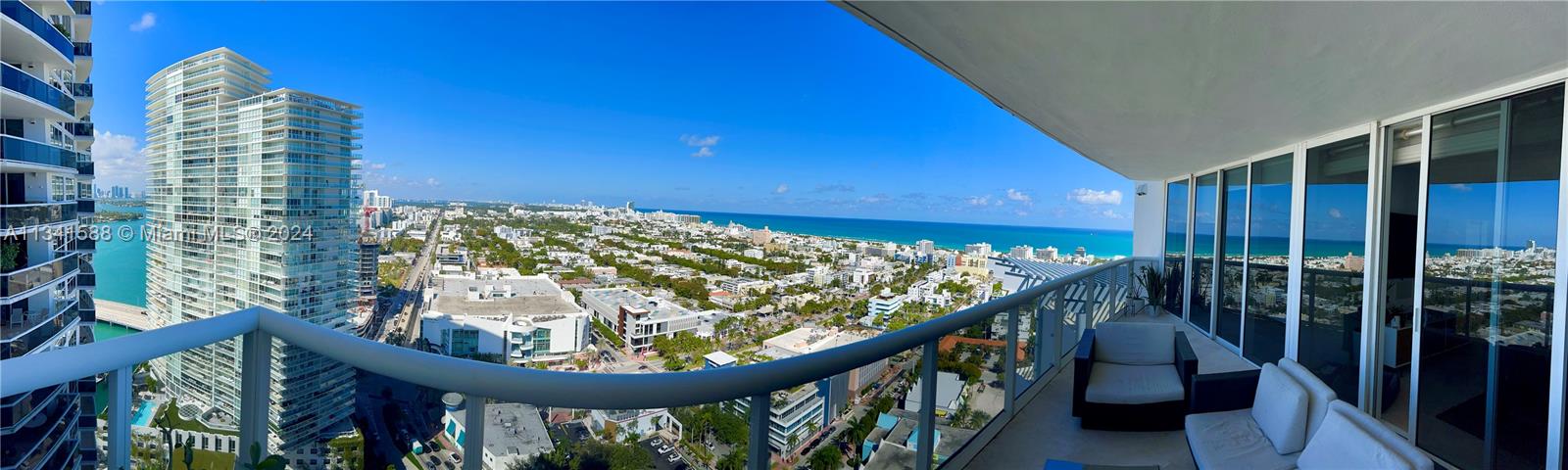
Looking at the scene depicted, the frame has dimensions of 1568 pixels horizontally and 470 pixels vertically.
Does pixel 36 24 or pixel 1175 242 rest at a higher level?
pixel 36 24

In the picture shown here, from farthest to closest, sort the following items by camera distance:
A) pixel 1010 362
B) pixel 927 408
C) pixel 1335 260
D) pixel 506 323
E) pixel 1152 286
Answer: pixel 506 323 < pixel 1152 286 < pixel 1335 260 < pixel 1010 362 < pixel 927 408

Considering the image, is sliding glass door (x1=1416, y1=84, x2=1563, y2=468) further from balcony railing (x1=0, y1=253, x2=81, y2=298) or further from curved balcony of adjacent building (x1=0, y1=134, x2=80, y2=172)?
balcony railing (x1=0, y1=253, x2=81, y2=298)

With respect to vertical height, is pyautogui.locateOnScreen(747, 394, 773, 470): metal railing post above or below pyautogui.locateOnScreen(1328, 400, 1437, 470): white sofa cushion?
above

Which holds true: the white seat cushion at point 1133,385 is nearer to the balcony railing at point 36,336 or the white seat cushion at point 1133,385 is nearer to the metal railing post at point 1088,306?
the metal railing post at point 1088,306

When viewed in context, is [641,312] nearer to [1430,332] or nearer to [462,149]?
[1430,332]

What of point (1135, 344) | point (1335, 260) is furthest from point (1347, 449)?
point (1335, 260)

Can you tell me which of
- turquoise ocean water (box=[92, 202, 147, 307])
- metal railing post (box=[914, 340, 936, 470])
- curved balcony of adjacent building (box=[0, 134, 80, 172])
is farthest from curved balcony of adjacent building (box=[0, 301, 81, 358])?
metal railing post (box=[914, 340, 936, 470])

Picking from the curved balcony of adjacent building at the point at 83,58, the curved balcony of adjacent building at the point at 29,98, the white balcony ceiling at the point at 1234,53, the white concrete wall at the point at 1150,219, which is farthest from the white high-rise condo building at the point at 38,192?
the white concrete wall at the point at 1150,219

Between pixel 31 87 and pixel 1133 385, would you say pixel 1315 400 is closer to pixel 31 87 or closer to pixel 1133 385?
pixel 1133 385
